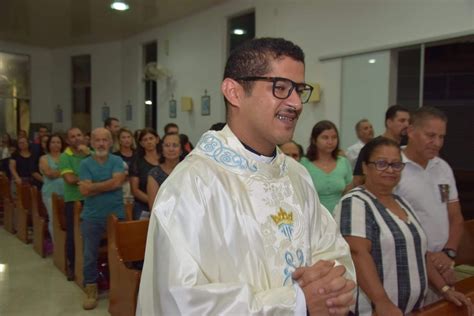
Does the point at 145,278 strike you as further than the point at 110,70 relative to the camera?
No

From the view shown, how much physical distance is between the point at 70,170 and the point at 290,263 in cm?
344

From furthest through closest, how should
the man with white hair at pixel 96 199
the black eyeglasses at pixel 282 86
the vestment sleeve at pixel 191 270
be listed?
the man with white hair at pixel 96 199, the black eyeglasses at pixel 282 86, the vestment sleeve at pixel 191 270

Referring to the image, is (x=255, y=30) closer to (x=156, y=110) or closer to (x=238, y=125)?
(x=156, y=110)

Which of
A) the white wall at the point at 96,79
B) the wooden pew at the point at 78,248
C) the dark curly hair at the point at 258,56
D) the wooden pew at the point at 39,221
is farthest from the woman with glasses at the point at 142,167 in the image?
the white wall at the point at 96,79

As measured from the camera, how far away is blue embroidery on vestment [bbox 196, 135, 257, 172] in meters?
1.36

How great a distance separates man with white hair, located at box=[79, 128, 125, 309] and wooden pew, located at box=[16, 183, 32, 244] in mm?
2250

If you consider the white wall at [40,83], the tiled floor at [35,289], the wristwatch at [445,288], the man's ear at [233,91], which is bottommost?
the tiled floor at [35,289]

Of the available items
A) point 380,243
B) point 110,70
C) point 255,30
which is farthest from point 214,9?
point 380,243

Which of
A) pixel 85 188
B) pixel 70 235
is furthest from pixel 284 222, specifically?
pixel 70 235

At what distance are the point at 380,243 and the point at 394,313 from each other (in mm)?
295

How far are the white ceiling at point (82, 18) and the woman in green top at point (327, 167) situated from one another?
4741 millimetres

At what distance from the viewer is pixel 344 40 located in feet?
18.2

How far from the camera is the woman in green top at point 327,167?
3279mm

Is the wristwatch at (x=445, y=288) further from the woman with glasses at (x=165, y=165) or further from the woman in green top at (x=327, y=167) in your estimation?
the woman with glasses at (x=165, y=165)
